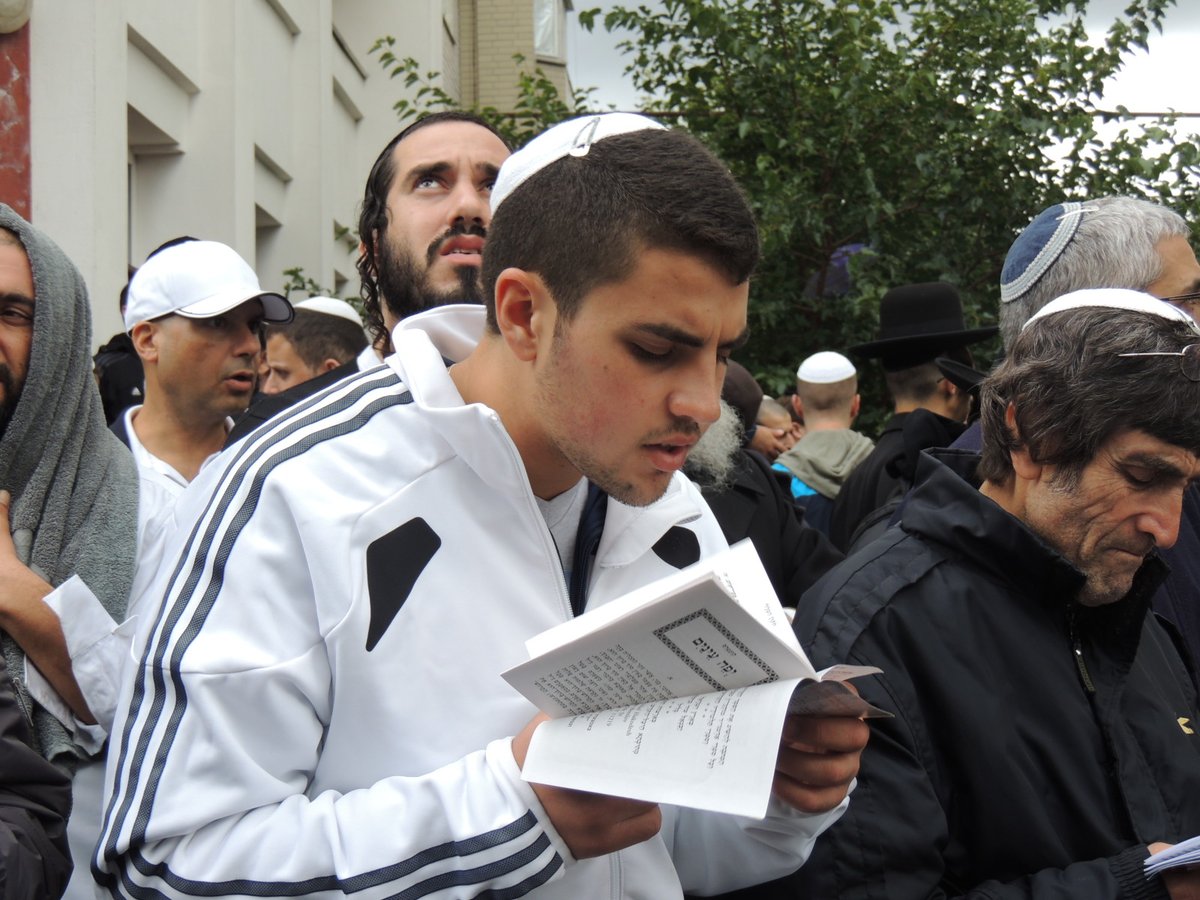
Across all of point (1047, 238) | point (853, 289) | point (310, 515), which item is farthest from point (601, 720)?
point (853, 289)

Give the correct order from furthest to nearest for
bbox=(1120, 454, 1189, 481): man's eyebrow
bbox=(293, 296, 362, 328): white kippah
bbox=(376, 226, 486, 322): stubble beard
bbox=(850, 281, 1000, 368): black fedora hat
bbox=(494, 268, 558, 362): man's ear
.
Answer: bbox=(293, 296, 362, 328): white kippah < bbox=(850, 281, 1000, 368): black fedora hat < bbox=(376, 226, 486, 322): stubble beard < bbox=(1120, 454, 1189, 481): man's eyebrow < bbox=(494, 268, 558, 362): man's ear

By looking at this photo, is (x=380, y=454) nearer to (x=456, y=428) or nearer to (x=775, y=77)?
(x=456, y=428)

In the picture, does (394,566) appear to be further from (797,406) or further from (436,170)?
(797,406)

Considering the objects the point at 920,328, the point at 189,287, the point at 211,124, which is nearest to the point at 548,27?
the point at 211,124

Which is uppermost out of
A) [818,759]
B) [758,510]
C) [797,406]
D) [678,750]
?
[678,750]

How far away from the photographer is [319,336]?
5.10m

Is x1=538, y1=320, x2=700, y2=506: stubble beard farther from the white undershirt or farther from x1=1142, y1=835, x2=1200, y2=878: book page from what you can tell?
x1=1142, y1=835, x2=1200, y2=878: book page

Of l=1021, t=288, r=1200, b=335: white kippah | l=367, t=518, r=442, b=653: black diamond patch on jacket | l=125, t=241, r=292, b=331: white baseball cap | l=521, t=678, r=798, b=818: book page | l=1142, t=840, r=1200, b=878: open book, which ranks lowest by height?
l=1142, t=840, r=1200, b=878: open book

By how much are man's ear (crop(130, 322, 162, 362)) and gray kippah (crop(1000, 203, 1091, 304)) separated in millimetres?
2484

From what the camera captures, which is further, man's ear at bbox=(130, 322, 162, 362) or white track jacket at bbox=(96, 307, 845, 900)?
man's ear at bbox=(130, 322, 162, 362)

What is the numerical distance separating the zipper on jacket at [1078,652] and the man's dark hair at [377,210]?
1.84 m

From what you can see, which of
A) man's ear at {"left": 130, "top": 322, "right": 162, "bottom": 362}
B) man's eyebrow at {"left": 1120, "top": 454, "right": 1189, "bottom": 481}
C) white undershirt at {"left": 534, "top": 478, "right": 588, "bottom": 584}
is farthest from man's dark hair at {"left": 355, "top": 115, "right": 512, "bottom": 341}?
man's eyebrow at {"left": 1120, "top": 454, "right": 1189, "bottom": 481}

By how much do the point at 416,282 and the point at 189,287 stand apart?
3.81 ft

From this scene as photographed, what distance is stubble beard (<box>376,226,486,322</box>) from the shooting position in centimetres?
318
